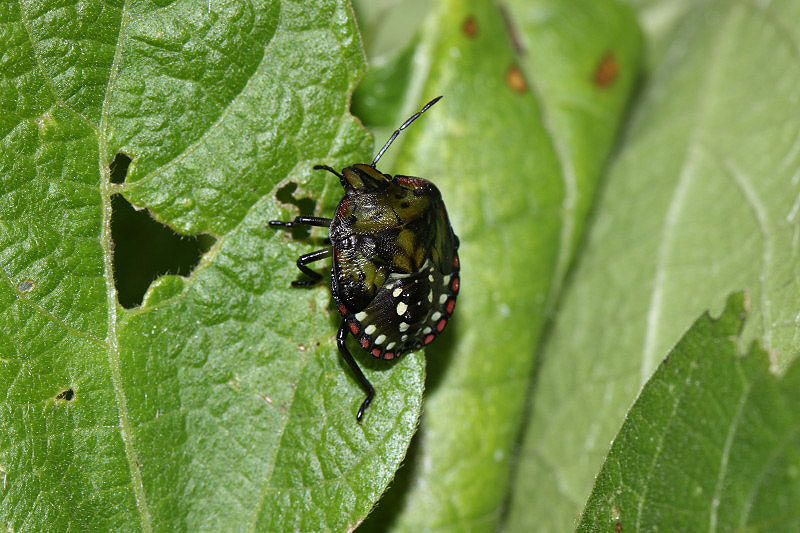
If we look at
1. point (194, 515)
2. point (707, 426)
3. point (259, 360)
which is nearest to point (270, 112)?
point (259, 360)

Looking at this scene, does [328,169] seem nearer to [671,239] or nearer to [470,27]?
[470,27]

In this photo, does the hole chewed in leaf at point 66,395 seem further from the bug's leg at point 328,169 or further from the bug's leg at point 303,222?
the bug's leg at point 328,169

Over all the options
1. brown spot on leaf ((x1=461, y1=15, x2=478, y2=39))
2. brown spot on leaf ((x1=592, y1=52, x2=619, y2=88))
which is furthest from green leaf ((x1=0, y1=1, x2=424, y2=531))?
brown spot on leaf ((x1=592, y1=52, x2=619, y2=88))

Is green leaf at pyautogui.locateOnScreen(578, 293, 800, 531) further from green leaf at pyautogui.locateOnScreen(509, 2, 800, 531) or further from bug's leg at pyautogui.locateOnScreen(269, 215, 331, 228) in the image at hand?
bug's leg at pyautogui.locateOnScreen(269, 215, 331, 228)

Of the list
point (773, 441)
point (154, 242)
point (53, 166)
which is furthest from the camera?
point (154, 242)

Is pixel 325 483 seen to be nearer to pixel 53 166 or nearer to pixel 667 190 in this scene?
pixel 53 166

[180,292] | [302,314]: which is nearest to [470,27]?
[302,314]
